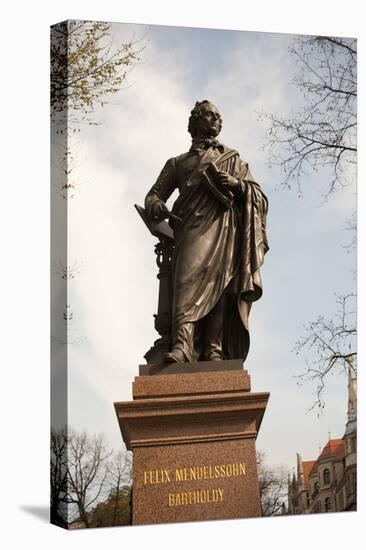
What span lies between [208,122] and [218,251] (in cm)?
131

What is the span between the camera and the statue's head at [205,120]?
592 inches

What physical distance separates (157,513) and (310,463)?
4.43 metres

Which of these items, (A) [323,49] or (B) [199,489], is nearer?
(B) [199,489]

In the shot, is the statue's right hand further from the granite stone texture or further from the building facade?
the building facade

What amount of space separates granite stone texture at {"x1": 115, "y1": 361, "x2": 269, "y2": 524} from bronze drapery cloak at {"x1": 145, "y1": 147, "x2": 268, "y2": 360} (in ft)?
2.08

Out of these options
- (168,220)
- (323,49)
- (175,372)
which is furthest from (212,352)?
(323,49)

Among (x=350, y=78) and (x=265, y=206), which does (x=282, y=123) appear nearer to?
(x=350, y=78)

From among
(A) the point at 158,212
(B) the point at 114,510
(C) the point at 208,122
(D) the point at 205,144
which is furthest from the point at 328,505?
(C) the point at 208,122

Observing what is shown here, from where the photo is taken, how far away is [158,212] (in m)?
14.8

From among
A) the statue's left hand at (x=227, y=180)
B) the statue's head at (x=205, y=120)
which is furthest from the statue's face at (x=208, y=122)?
the statue's left hand at (x=227, y=180)

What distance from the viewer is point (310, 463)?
59.6ft

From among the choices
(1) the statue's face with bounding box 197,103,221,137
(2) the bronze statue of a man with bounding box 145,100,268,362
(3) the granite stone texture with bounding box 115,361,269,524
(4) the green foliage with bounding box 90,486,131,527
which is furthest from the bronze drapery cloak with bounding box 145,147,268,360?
(4) the green foliage with bounding box 90,486,131,527

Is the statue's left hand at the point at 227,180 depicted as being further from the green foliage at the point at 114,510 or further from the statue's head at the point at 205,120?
the green foliage at the point at 114,510

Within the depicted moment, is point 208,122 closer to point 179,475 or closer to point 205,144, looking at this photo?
point 205,144
